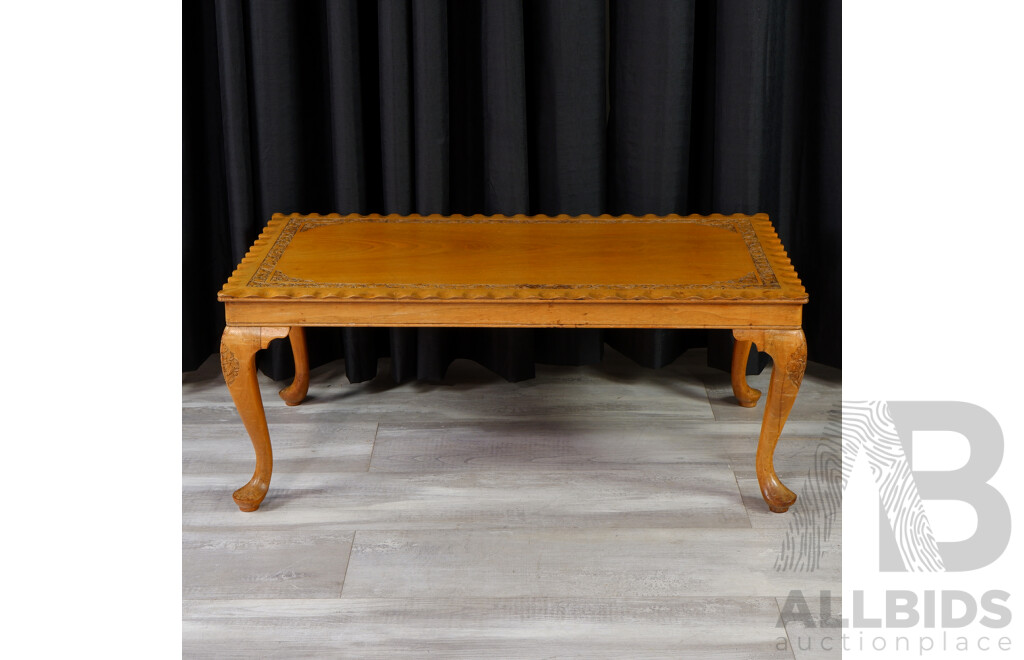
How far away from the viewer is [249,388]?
194cm

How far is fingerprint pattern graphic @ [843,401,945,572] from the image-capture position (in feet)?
6.10

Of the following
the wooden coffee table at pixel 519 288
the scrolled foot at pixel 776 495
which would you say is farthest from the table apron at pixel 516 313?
the scrolled foot at pixel 776 495

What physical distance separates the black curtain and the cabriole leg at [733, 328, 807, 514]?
58 cm

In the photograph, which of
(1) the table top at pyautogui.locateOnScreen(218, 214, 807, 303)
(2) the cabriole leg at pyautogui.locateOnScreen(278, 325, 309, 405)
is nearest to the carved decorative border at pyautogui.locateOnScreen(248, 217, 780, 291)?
(1) the table top at pyautogui.locateOnScreen(218, 214, 807, 303)

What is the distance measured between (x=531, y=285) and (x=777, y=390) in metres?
0.51

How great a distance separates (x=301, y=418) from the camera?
2.39 m

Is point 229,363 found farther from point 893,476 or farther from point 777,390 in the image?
point 893,476

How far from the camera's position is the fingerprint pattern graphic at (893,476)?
6.10ft

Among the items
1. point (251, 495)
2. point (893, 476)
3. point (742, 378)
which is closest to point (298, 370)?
point (251, 495)

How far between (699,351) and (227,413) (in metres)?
1.25

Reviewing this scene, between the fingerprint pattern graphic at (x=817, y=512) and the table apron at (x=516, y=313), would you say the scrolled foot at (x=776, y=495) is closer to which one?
the fingerprint pattern graphic at (x=817, y=512)

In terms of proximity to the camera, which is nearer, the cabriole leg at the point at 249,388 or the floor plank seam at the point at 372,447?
the cabriole leg at the point at 249,388

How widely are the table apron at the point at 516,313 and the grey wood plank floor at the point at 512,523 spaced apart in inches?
16.2

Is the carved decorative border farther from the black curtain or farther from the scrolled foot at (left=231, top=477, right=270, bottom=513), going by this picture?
the scrolled foot at (left=231, top=477, right=270, bottom=513)
